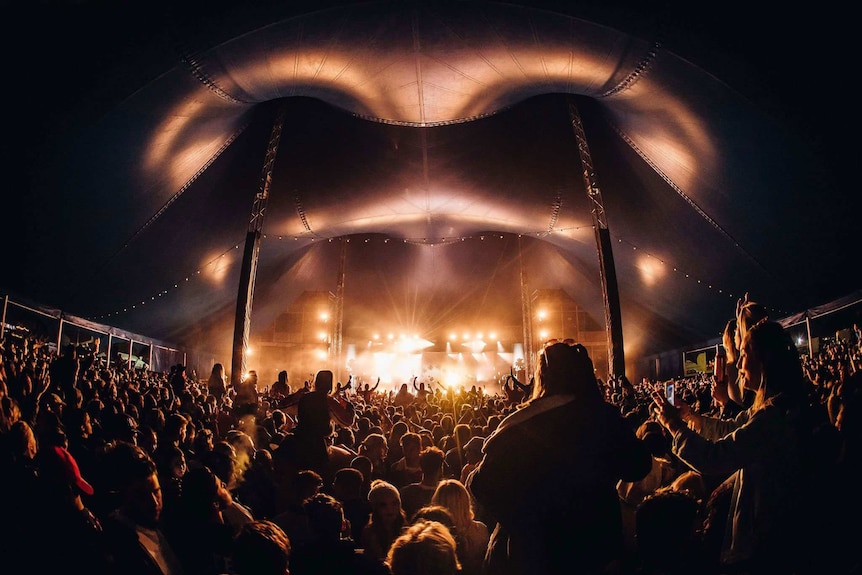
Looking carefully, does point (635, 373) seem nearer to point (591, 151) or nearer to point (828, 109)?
point (591, 151)

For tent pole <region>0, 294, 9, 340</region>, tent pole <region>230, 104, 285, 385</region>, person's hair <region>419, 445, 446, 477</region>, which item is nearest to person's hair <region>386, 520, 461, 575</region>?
person's hair <region>419, 445, 446, 477</region>

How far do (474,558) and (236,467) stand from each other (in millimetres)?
1777

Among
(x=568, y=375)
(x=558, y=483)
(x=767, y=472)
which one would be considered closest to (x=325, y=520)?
(x=558, y=483)

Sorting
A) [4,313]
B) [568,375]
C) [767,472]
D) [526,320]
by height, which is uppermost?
[526,320]

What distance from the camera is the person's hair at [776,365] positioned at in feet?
8.16

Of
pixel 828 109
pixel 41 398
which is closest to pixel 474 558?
pixel 41 398

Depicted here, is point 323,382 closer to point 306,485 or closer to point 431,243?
point 306,485

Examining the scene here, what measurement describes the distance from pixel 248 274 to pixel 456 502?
37.5ft

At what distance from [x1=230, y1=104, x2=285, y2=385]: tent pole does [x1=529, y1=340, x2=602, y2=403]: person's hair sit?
1129 centimetres

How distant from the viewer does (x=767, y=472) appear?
2410 millimetres

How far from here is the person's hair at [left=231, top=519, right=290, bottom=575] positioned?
6.15 feet

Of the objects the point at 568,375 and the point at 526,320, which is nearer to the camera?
the point at 568,375

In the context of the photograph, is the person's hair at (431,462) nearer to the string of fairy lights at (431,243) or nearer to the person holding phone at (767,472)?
the person holding phone at (767,472)

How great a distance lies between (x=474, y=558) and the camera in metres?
3.19
